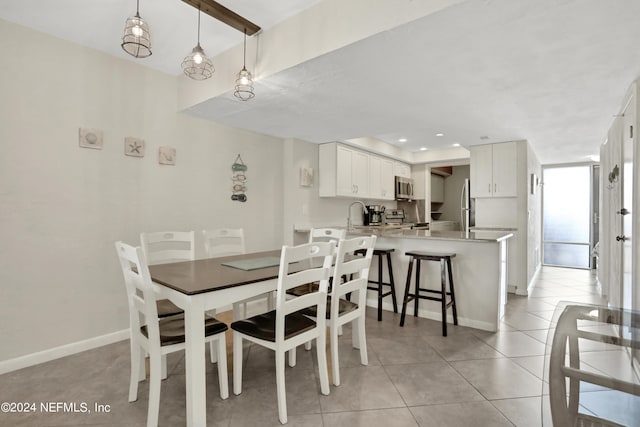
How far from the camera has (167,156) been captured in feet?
10.4

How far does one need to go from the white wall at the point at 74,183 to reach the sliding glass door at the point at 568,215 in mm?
7389

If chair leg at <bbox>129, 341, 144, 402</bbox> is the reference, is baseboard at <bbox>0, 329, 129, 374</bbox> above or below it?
below

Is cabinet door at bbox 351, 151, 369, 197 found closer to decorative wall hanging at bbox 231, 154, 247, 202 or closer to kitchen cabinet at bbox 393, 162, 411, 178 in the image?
kitchen cabinet at bbox 393, 162, 411, 178

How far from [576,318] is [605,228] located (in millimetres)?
4499

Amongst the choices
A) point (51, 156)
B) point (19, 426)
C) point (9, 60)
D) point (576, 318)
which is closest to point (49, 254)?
point (51, 156)

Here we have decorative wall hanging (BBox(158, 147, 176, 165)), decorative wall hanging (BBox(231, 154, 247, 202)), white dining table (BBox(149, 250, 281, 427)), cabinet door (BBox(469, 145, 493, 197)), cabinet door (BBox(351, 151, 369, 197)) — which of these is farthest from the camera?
cabinet door (BBox(351, 151, 369, 197))

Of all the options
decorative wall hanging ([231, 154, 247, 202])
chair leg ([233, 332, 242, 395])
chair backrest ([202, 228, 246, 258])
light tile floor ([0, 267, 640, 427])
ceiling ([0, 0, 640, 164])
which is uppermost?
ceiling ([0, 0, 640, 164])

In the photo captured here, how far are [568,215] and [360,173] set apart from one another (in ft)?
16.5

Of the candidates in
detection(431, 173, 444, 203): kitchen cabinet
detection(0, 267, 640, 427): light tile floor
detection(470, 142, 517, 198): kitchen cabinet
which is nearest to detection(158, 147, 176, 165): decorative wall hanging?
detection(0, 267, 640, 427): light tile floor

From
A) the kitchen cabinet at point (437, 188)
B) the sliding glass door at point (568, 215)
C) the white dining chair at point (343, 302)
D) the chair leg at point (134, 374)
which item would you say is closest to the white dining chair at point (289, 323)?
the white dining chair at point (343, 302)

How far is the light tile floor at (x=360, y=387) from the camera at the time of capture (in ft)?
5.61

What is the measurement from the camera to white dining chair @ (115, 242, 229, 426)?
156 cm

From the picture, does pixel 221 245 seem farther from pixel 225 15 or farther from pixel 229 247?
pixel 225 15

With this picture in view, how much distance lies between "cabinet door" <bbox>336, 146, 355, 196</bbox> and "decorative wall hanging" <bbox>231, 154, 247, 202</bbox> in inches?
57.5
